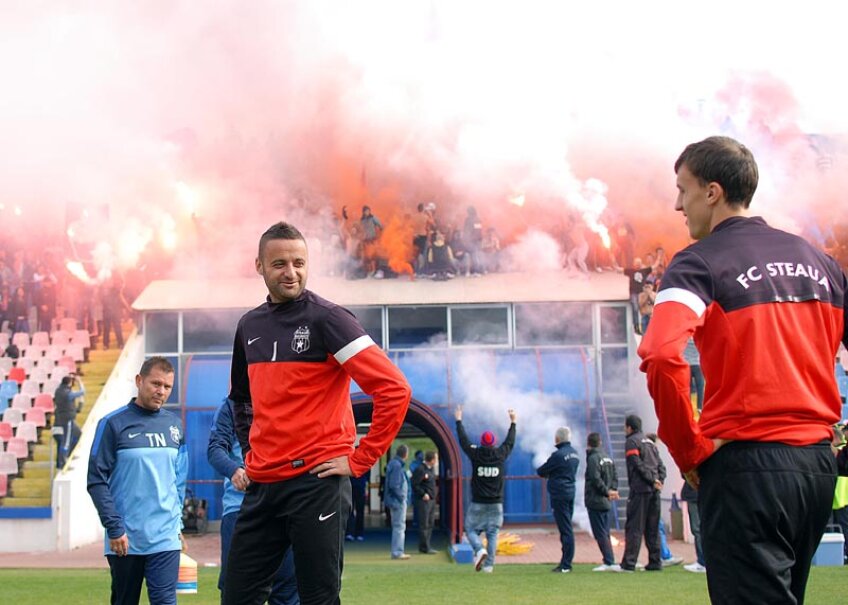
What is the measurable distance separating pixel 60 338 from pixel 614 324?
539 inches

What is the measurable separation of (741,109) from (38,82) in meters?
21.1

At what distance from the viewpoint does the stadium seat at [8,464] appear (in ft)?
70.4

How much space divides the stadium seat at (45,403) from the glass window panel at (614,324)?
41.7ft

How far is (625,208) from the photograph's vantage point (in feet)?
100

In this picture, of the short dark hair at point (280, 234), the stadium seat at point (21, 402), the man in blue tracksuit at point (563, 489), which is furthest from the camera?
the stadium seat at point (21, 402)

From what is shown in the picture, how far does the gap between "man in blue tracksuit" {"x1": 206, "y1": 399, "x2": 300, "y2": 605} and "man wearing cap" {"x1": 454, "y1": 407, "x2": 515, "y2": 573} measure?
7.09 metres

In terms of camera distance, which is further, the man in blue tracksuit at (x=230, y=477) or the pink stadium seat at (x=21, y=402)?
the pink stadium seat at (x=21, y=402)

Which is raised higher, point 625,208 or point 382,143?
point 382,143

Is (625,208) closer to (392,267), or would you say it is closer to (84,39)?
(392,267)

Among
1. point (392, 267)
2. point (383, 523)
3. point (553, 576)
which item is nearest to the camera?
point (553, 576)

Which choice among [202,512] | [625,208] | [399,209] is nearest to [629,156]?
[625,208]

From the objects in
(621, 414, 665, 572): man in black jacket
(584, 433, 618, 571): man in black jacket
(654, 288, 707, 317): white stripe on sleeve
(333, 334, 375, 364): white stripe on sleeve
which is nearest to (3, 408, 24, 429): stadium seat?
(584, 433, 618, 571): man in black jacket

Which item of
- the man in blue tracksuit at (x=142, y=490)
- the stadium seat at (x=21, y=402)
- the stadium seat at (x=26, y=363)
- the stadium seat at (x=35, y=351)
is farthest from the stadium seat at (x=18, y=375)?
the man in blue tracksuit at (x=142, y=490)

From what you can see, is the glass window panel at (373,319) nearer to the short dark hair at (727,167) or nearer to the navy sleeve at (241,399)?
the navy sleeve at (241,399)
